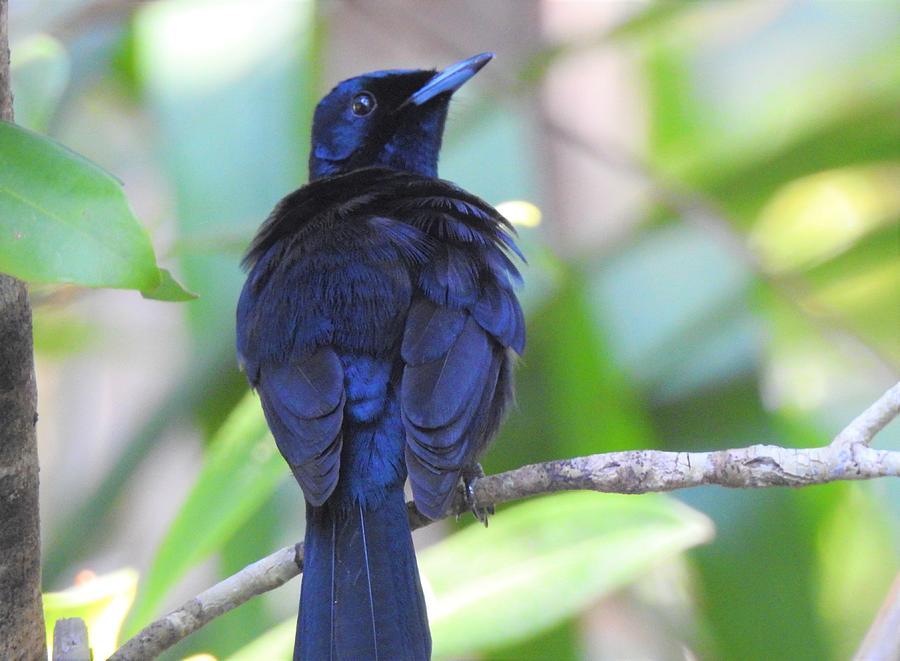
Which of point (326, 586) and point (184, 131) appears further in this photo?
point (184, 131)

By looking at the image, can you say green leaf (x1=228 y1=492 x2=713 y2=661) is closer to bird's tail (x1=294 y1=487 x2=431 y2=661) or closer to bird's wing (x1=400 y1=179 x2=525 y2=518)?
bird's wing (x1=400 y1=179 x2=525 y2=518)

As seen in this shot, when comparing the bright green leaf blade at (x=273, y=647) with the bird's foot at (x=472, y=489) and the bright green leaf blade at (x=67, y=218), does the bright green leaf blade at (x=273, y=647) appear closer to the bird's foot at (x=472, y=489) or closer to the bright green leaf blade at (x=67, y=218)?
the bird's foot at (x=472, y=489)

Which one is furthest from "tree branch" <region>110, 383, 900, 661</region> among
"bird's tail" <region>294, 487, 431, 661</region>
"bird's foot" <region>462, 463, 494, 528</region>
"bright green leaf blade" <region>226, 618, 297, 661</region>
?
"bright green leaf blade" <region>226, 618, 297, 661</region>

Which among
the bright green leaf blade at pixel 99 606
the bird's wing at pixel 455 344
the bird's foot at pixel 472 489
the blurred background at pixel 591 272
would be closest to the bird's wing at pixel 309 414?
the bird's wing at pixel 455 344

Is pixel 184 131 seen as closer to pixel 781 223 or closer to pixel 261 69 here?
pixel 261 69

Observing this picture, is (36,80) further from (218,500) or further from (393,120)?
(218,500)

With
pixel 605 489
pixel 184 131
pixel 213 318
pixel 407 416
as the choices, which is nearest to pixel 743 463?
pixel 605 489
